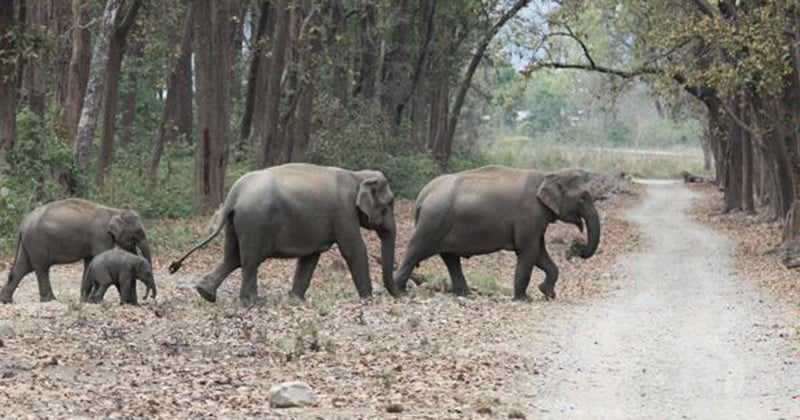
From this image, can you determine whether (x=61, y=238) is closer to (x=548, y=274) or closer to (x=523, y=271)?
(x=523, y=271)

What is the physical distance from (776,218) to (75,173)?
68.3ft

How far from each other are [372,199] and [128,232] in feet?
10.7

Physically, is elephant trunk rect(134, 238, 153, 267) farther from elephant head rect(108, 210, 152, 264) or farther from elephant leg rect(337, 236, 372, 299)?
elephant leg rect(337, 236, 372, 299)

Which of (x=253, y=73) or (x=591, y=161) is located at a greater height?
(x=253, y=73)

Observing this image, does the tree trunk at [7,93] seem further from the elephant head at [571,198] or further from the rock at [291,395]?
the rock at [291,395]

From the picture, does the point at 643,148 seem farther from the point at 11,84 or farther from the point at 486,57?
the point at 11,84

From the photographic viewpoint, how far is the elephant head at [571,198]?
62.0 ft

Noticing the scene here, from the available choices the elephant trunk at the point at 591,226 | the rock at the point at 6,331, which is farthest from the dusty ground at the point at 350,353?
the elephant trunk at the point at 591,226

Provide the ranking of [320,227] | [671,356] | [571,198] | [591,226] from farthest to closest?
[591,226] → [571,198] → [320,227] → [671,356]

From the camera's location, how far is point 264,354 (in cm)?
1307

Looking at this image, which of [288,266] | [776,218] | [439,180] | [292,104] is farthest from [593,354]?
[776,218]

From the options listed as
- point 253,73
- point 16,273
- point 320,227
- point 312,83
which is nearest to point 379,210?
point 320,227

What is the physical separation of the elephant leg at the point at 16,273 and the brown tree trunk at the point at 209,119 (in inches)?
460

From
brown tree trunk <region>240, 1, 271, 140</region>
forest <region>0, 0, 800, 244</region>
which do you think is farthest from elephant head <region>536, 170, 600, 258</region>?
brown tree trunk <region>240, 1, 271, 140</region>
